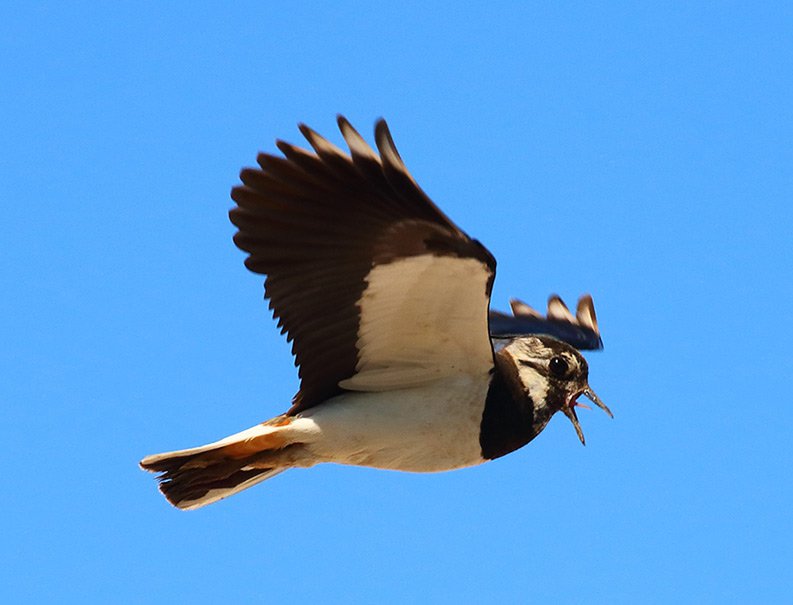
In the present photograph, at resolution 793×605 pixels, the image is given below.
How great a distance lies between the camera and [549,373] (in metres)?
7.33

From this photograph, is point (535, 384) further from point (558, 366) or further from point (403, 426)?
point (403, 426)

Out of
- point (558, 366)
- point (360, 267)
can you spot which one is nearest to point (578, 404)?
point (558, 366)

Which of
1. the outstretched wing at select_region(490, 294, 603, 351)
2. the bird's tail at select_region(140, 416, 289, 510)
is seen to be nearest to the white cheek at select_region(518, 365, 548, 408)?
the bird's tail at select_region(140, 416, 289, 510)

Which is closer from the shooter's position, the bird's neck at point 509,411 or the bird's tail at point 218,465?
the bird's tail at point 218,465

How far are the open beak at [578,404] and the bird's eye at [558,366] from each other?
16 centimetres

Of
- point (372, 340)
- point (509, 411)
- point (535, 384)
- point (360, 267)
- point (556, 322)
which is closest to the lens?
point (360, 267)

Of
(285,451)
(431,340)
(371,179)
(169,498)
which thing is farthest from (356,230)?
(169,498)

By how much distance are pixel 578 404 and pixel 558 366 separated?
0.96 ft

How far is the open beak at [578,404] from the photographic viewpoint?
746 cm

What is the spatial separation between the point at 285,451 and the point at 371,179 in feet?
4.96

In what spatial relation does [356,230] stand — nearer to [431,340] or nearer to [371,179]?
[371,179]

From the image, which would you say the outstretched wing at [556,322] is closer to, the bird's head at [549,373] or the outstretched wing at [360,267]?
the bird's head at [549,373]

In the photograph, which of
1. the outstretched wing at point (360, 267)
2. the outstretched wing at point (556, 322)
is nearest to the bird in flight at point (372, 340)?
the outstretched wing at point (360, 267)

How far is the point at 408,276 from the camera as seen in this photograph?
253 inches
